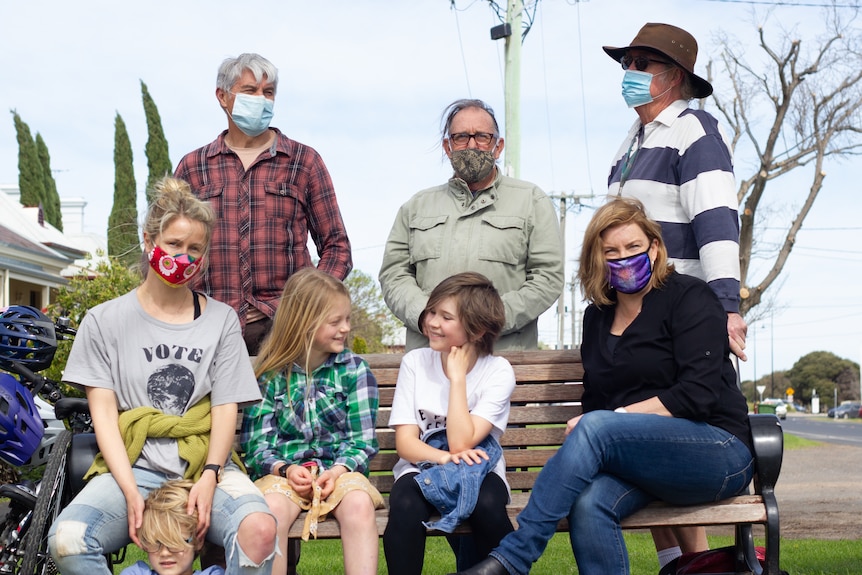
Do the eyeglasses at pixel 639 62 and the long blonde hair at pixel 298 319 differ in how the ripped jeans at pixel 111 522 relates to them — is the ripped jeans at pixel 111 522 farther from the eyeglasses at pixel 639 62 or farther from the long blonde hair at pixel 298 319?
the eyeglasses at pixel 639 62

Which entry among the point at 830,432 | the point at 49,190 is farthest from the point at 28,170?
the point at 830,432

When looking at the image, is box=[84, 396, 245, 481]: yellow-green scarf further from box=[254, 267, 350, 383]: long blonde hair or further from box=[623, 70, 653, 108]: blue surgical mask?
box=[623, 70, 653, 108]: blue surgical mask

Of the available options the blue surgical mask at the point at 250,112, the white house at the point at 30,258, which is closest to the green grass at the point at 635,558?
the blue surgical mask at the point at 250,112

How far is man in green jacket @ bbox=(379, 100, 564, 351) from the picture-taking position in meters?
4.48

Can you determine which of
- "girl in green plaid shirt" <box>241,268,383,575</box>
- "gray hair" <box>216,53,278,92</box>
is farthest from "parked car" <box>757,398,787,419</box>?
"gray hair" <box>216,53,278,92</box>

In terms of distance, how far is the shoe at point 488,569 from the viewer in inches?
130

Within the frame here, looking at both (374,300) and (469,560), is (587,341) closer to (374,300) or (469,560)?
(469,560)

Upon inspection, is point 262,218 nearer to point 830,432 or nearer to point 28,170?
point 830,432

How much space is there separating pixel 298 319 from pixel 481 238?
1056 millimetres

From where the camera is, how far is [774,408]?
16641 mm

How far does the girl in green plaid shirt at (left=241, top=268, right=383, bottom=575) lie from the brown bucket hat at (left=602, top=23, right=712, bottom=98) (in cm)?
175

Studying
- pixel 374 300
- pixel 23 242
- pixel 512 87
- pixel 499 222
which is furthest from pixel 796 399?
pixel 499 222

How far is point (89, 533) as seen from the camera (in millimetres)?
3334

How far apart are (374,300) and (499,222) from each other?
33604mm
